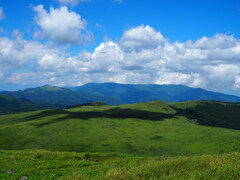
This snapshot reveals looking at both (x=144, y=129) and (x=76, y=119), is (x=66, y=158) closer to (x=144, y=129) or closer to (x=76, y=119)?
(x=144, y=129)

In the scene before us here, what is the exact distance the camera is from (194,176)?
16.6 metres

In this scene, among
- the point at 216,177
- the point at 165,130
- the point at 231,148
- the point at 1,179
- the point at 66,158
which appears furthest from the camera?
the point at 165,130

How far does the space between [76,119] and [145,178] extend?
17896cm

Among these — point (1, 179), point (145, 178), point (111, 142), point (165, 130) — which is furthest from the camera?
point (165, 130)

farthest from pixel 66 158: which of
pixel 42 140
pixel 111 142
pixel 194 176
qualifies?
pixel 42 140

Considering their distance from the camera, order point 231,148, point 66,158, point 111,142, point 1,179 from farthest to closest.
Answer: point 111,142, point 231,148, point 66,158, point 1,179

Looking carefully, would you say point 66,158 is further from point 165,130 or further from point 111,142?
point 165,130

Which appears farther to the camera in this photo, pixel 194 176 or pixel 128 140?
pixel 128 140

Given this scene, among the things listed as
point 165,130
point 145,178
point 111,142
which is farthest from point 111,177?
point 165,130

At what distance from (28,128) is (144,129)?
90.0 m

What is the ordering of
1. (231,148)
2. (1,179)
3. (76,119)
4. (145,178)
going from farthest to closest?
(76,119) → (231,148) → (1,179) → (145,178)

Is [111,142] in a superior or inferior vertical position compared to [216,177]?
inferior

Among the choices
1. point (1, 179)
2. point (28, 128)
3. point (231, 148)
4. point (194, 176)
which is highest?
point (194, 176)

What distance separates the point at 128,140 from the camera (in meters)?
140
